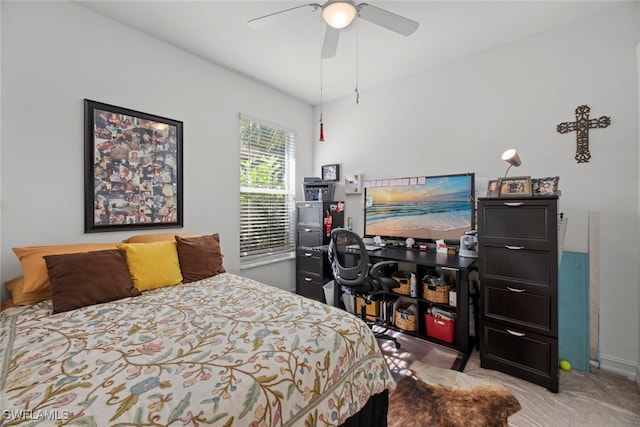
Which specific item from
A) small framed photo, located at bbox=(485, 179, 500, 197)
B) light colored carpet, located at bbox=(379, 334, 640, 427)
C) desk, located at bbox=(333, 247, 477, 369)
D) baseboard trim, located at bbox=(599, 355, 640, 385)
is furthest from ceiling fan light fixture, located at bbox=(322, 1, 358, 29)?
baseboard trim, located at bbox=(599, 355, 640, 385)

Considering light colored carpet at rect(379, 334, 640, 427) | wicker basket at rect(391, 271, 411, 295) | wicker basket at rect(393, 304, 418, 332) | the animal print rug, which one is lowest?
light colored carpet at rect(379, 334, 640, 427)

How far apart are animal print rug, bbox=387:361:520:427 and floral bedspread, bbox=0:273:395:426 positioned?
43 centimetres

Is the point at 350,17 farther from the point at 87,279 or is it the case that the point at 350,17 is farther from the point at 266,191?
the point at 87,279

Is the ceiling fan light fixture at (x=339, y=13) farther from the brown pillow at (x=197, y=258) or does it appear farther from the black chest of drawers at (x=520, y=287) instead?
the brown pillow at (x=197, y=258)

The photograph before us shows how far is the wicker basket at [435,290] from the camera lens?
2424 mm

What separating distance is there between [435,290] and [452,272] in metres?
0.38

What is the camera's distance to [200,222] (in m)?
2.82

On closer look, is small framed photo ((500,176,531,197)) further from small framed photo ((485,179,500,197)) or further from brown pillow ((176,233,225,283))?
brown pillow ((176,233,225,283))

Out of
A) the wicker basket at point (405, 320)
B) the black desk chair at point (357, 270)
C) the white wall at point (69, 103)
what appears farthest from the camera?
the wicker basket at point (405, 320)

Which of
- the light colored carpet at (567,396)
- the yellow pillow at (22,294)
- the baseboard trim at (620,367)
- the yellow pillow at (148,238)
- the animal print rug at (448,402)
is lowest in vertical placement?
the light colored carpet at (567,396)

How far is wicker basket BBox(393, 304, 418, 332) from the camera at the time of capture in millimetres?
2609

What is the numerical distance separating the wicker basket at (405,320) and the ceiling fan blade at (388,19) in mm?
2411

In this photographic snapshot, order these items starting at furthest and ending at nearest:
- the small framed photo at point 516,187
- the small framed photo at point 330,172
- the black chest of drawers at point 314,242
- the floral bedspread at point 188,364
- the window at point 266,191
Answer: the small framed photo at point 330,172, the black chest of drawers at point 314,242, the window at point 266,191, the small framed photo at point 516,187, the floral bedspread at point 188,364

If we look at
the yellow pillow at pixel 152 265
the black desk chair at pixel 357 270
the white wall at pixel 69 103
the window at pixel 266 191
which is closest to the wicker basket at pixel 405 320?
the black desk chair at pixel 357 270
